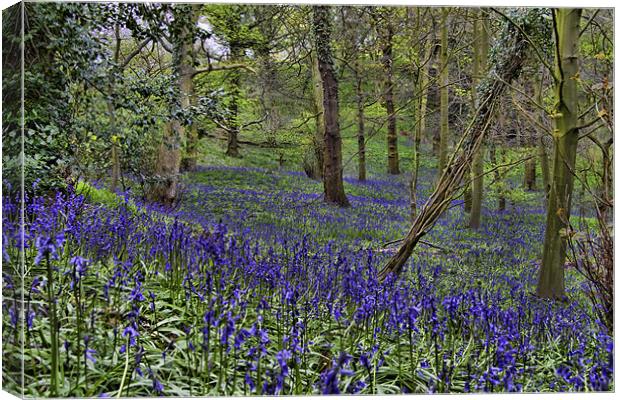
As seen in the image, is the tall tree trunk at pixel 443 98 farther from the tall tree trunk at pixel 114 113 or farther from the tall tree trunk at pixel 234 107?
the tall tree trunk at pixel 114 113

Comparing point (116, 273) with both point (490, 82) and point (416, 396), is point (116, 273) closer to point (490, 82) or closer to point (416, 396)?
point (416, 396)

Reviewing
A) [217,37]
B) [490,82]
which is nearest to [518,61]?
[490,82]

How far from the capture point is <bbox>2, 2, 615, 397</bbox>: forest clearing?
9.52 feet

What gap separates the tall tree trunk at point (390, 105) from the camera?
3766 millimetres

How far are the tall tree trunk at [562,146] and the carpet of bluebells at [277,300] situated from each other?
0.10 metres

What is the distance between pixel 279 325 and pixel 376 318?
21.7 inches

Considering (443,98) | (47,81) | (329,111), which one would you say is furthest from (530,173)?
(47,81)

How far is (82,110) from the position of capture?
3.25 meters

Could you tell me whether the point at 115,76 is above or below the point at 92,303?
above

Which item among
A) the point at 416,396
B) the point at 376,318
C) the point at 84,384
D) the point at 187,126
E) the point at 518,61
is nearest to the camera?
the point at 84,384

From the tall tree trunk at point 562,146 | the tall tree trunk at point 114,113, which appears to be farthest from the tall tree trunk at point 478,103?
the tall tree trunk at point 114,113

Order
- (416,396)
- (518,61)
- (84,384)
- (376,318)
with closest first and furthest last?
(84,384), (416,396), (376,318), (518,61)

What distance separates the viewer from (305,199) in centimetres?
375

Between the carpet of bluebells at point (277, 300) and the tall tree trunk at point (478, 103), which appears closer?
the carpet of bluebells at point (277, 300)
